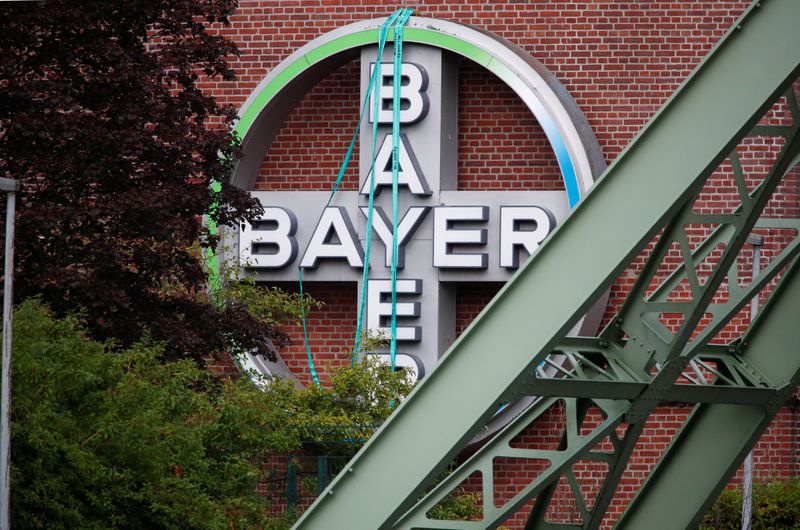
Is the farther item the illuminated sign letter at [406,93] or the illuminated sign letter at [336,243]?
the illuminated sign letter at [336,243]

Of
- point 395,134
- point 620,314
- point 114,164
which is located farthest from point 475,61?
point 620,314

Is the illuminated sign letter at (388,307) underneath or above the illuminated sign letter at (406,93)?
underneath

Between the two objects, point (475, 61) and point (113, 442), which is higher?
point (475, 61)

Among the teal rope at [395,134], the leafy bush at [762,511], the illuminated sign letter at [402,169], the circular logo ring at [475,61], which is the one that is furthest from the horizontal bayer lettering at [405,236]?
the leafy bush at [762,511]

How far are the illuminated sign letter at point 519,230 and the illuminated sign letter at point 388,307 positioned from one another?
4.13ft

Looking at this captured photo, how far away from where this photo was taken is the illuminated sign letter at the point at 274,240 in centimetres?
1953

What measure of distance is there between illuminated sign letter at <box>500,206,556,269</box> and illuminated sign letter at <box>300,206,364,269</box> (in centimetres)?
200

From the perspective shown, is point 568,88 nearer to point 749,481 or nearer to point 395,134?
point 395,134

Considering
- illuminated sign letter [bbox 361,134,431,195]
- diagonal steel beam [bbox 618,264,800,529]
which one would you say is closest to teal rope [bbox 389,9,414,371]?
illuminated sign letter [bbox 361,134,431,195]

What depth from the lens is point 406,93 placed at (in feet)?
63.0

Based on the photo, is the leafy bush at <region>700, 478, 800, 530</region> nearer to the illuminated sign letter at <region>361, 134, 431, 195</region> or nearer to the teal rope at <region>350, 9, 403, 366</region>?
the teal rope at <region>350, 9, 403, 366</region>

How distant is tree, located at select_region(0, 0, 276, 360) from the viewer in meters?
13.5

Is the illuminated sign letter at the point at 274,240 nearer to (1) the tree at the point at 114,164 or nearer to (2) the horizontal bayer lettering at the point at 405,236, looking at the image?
(2) the horizontal bayer lettering at the point at 405,236

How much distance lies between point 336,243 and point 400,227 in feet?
3.25
